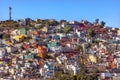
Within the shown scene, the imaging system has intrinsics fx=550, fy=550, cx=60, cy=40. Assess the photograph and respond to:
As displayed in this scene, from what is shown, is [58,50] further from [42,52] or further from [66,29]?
[66,29]

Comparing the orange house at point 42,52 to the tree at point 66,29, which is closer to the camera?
the orange house at point 42,52

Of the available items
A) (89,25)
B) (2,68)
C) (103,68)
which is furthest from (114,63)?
(89,25)

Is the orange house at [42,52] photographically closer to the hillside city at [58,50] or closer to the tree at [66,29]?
the hillside city at [58,50]

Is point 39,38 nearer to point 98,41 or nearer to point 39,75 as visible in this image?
point 98,41

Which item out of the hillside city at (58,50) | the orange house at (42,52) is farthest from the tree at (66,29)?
the orange house at (42,52)

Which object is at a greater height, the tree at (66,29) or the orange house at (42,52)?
the tree at (66,29)

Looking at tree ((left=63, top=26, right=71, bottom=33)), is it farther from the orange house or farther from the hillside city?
the orange house

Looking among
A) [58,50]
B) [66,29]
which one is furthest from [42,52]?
[66,29]

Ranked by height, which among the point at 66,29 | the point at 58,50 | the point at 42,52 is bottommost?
the point at 42,52
